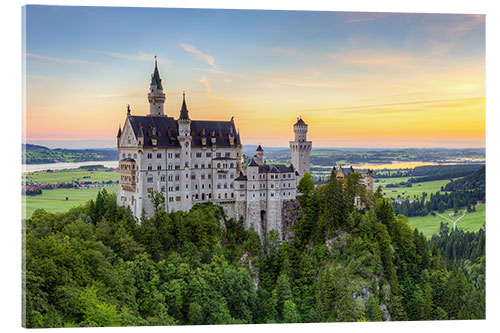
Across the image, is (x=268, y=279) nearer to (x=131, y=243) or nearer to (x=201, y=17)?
(x=131, y=243)

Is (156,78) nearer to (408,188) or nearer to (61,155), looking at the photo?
(61,155)

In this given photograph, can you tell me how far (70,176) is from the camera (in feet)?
102

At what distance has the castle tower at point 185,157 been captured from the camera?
1334 inches

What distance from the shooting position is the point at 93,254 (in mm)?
26703

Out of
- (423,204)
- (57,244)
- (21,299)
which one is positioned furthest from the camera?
(423,204)

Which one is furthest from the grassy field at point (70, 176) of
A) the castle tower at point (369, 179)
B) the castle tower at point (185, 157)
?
the castle tower at point (369, 179)

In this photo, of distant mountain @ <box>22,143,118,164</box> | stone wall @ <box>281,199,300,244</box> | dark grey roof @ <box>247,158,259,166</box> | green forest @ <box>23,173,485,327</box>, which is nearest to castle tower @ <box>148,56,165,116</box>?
distant mountain @ <box>22,143,118,164</box>

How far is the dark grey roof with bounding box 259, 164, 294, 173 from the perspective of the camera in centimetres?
3553

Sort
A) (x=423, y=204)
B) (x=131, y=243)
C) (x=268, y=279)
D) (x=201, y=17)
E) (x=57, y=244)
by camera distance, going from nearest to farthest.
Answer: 1. (x=57, y=244)
2. (x=201, y=17)
3. (x=131, y=243)
4. (x=268, y=279)
5. (x=423, y=204)

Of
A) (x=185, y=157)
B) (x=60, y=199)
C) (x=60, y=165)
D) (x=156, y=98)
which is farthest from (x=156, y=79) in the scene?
(x=60, y=199)

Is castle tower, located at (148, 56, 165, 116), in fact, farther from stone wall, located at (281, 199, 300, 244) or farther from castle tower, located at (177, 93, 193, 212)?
stone wall, located at (281, 199, 300, 244)

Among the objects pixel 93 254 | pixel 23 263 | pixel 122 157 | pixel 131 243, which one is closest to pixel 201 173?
pixel 122 157

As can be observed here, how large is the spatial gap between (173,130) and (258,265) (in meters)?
9.78
